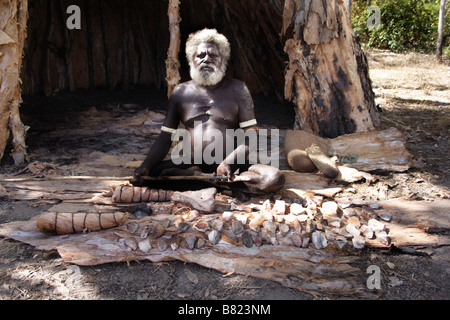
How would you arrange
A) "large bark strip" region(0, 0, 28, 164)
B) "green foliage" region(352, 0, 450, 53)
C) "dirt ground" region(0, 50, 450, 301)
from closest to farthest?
1. "dirt ground" region(0, 50, 450, 301)
2. "large bark strip" region(0, 0, 28, 164)
3. "green foliage" region(352, 0, 450, 53)

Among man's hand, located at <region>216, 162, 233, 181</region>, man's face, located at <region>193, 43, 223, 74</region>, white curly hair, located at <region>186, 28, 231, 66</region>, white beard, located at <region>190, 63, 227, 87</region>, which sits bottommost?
man's hand, located at <region>216, 162, 233, 181</region>

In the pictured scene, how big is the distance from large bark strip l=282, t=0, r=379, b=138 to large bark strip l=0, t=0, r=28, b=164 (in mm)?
2731

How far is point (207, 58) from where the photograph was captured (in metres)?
3.38

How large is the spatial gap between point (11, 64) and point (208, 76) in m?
1.97

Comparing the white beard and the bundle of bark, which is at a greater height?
the white beard

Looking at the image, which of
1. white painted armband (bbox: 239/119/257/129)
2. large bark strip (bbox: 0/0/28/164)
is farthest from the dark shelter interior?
white painted armband (bbox: 239/119/257/129)

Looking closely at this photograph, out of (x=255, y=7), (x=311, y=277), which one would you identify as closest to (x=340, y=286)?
(x=311, y=277)

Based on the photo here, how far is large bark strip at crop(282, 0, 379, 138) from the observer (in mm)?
4238

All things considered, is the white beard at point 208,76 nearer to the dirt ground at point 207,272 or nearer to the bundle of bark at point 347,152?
the bundle of bark at point 347,152

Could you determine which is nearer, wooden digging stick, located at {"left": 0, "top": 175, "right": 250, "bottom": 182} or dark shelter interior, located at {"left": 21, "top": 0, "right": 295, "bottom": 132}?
wooden digging stick, located at {"left": 0, "top": 175, "right": 250, "bottom": 182}

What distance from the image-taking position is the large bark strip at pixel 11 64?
3727mm

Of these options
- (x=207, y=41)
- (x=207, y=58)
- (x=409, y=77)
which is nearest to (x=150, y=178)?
(x=207, y=58)

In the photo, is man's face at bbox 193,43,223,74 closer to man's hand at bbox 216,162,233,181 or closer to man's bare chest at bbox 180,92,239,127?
man's bare chest at bbox 180,92,239,127

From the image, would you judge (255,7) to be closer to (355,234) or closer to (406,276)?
(355,234)
